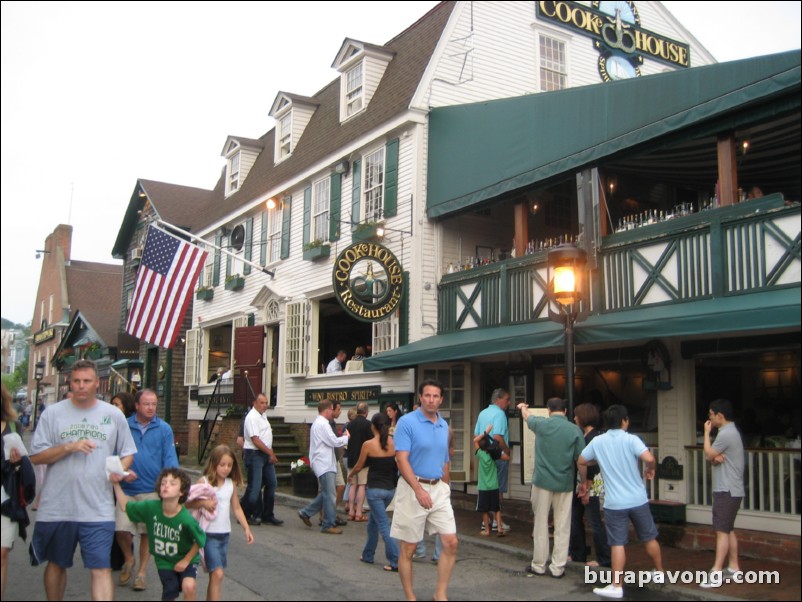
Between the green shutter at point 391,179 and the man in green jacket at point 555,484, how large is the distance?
8.15 meters

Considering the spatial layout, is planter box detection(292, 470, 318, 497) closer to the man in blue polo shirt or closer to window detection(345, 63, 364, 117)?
the man in blue polo shirt

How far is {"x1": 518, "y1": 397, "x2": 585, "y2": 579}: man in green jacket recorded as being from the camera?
819 cm

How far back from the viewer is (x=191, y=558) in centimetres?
582

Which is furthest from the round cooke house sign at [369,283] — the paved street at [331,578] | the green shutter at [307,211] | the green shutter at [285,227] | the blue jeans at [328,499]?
the paved street at [331,578]

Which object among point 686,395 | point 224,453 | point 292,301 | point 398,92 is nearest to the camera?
point 224,453

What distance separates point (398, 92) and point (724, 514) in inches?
437

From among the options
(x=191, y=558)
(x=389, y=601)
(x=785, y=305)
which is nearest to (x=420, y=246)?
(x=785, y=305)

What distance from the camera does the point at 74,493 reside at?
19.0 ft

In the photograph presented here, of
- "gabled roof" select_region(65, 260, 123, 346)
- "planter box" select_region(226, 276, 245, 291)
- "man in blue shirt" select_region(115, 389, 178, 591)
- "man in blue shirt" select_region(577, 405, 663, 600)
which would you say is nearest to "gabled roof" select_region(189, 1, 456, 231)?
"planter box" select_region(226, 276, 245, 291)

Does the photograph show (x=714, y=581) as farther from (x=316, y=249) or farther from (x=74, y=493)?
(x=316, y=249)

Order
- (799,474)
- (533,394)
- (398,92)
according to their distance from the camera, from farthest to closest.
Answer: (398,92) < (533,394) < (799,474)

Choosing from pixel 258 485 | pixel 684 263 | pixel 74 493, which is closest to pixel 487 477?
pixel 258 485

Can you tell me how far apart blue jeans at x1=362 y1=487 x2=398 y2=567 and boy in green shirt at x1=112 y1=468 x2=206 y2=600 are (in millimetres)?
2869

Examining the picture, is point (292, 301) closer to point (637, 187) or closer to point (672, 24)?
point (637, 187)
